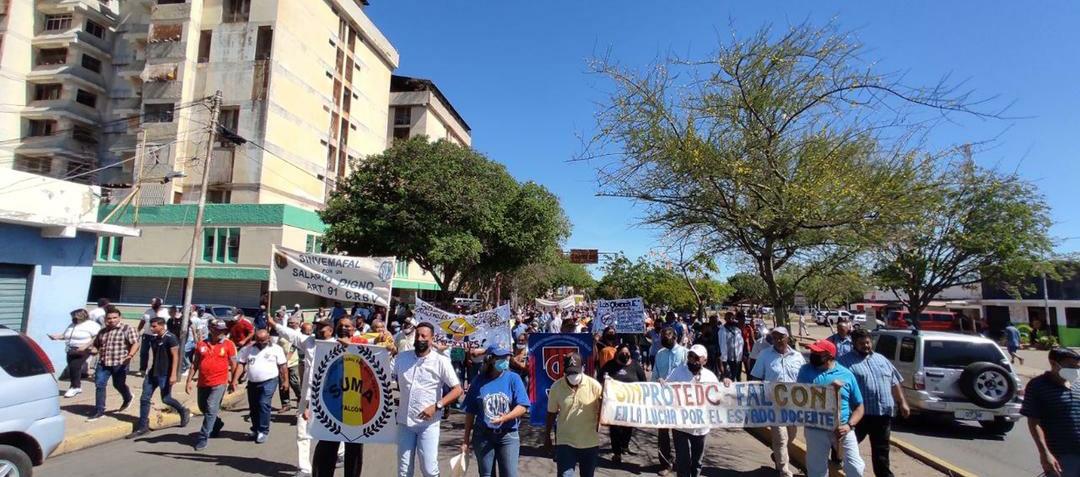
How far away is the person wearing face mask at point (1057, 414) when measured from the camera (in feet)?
15.6

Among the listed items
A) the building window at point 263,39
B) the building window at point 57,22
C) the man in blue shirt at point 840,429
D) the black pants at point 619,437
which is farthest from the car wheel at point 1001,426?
the building window at point 57,22

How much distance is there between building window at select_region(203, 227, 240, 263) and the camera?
105 ft

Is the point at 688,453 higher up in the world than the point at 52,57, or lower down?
lower down

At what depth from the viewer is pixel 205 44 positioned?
123 feet

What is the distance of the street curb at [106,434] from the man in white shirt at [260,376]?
3.89 feet

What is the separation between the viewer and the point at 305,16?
1533 inches

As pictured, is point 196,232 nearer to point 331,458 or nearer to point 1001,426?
point 331,458

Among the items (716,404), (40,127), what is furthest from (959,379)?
(40,127)

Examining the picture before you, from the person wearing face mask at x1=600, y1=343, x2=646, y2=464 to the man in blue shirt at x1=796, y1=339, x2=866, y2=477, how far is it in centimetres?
200

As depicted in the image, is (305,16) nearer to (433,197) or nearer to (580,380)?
(433,197)

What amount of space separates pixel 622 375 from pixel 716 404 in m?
1.30

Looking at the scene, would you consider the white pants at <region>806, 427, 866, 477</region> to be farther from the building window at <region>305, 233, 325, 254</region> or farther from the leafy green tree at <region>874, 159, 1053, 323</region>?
the building window at <region>305, 233, 325, 254</region>

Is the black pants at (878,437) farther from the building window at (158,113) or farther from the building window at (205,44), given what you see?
Result: the building window at (205,44)

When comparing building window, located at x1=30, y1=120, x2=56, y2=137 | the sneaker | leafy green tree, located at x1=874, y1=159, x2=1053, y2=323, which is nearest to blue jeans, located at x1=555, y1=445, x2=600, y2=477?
the sneaker
